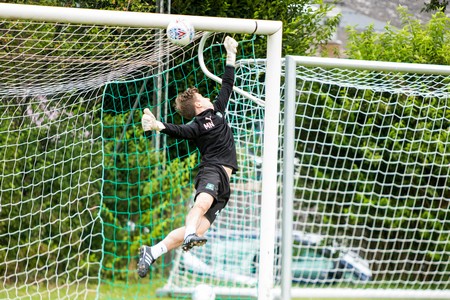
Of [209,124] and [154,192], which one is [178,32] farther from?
[154,192]

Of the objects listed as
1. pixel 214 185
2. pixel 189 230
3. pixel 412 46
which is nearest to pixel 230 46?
pixel 214 185

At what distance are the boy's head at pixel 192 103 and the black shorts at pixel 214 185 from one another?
15.8 inches

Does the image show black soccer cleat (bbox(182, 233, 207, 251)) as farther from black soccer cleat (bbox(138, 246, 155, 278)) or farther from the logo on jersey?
the logo on jersey

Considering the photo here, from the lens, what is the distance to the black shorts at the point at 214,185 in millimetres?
5660

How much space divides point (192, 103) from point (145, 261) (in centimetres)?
113

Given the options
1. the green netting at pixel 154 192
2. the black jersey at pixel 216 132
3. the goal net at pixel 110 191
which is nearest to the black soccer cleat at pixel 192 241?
the black jersey at pixel 216 132

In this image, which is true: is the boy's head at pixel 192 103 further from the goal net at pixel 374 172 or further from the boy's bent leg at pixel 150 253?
the goal net at pixel 374 172

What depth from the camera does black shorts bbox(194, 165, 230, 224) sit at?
566cm

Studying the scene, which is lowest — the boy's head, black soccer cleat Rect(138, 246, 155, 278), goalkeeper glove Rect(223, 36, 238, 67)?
black soccer cleat Rect(138, 246, 155, 278)

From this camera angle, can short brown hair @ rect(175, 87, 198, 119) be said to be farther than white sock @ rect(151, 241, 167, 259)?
Yes

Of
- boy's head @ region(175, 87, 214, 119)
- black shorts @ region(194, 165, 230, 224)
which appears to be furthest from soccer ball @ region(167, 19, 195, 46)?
black shorts @ region(194, 165, 230, 224)

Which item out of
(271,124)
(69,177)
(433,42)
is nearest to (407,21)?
(433,42)

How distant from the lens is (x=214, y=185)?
5660mm

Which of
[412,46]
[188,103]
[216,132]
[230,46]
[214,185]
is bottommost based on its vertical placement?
[214,185]
